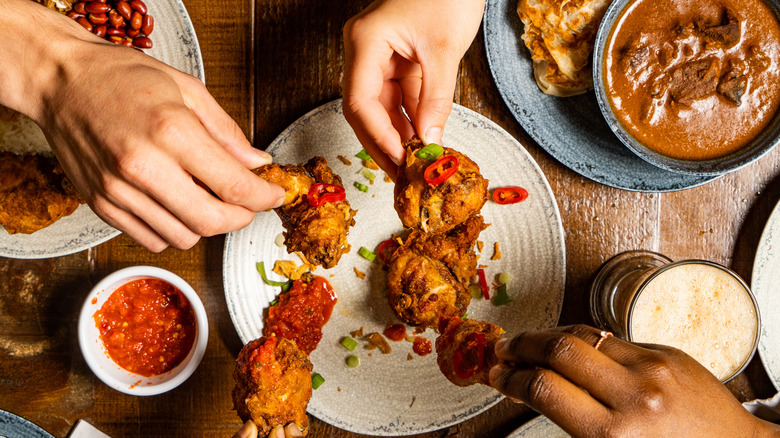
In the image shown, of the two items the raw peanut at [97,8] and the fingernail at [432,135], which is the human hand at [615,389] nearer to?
the fingernail at [432,135]

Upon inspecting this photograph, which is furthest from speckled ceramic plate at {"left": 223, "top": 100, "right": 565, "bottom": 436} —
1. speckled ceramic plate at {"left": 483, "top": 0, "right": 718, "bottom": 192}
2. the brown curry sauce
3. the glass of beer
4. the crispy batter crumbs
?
the brown curry sauce

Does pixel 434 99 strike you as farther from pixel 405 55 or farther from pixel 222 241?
pixel 222 241

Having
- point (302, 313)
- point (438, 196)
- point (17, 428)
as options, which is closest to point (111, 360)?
point (17, 428)

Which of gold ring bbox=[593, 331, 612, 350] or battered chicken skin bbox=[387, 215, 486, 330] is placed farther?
battered chicken skin bbox=[387, 215, 486, 330]

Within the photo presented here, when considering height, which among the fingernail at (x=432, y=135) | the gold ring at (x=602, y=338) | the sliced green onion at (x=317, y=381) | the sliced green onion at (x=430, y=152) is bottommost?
the sliced green onion at (x=317, y=381)

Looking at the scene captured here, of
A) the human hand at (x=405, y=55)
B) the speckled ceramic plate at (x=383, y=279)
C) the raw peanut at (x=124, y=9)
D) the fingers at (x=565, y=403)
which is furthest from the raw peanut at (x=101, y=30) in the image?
the fingers at (x=565, y=403)

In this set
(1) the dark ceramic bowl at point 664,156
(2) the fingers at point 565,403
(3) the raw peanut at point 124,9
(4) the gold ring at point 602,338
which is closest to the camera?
Result: (2) the fingers at point 565,403

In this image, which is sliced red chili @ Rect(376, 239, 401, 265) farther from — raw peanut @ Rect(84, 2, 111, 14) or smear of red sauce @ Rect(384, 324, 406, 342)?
raw peanut @ Rect(84, 2, 111, 14)
